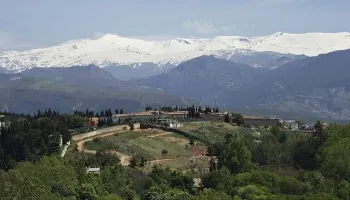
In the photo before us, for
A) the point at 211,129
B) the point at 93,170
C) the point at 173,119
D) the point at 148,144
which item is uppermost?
the point at 173,119

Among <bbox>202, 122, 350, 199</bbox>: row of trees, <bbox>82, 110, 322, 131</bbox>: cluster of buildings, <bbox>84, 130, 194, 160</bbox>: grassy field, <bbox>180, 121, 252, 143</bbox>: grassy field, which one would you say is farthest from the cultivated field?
<bbox>82, 110, 322, 131</bbox>: cluster of buildings

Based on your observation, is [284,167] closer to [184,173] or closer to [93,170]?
[184,173]

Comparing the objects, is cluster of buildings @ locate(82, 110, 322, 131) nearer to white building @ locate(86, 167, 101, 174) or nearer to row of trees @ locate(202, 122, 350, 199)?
row of trees @ locate(202, 122, 350, 199)

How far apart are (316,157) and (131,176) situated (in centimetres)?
2567

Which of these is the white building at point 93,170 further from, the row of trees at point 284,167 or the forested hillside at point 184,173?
the row of trees at point 284,167

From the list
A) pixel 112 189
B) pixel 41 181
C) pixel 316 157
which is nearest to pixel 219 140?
pixel 316 157

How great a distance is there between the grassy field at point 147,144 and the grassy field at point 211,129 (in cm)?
525

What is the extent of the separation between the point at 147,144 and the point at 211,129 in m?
24.1

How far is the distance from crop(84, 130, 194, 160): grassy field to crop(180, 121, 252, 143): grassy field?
17.2 feet

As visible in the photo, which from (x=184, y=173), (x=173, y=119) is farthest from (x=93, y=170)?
(x=173, y=119)

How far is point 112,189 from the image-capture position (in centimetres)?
7531

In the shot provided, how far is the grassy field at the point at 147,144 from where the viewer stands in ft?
342

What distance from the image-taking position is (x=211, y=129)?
13262 cm

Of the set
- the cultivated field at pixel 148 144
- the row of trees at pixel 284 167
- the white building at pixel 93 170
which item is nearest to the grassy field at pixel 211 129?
the cultivated field at pixel 148 144
